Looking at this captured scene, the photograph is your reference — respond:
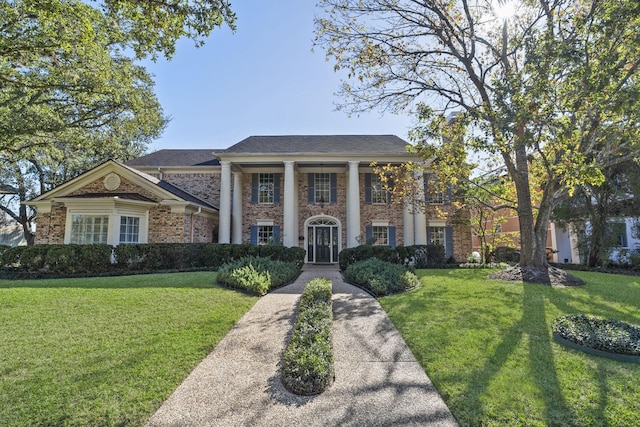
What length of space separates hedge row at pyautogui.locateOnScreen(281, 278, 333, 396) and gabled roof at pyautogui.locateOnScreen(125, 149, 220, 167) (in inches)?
573

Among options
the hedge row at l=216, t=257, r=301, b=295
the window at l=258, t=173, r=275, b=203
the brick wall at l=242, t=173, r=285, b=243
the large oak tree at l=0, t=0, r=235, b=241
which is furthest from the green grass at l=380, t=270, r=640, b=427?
the window at l=258, t=173, r=275, b=203

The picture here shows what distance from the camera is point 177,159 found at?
60.9 feet

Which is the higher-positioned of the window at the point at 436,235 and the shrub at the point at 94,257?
the window at the point at 436,235

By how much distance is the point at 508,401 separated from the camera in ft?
10.4

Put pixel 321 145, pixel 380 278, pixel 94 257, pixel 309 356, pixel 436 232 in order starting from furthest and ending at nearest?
pixel 436 232 → pixel 321 145 → pixel 94 257 → pixel 380 278 → pixel 309 356

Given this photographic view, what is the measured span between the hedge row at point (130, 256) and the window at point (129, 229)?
182 centimetres

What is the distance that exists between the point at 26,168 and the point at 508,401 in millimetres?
30984

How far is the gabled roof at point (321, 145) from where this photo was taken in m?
16.1

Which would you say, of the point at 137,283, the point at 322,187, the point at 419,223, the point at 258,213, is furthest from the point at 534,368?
the point at 258,213

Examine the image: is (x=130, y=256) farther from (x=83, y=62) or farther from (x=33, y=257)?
(x=83, y=62)

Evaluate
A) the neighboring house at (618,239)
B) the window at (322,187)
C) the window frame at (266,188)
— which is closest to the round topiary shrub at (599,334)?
the neighboring house at (618,239)

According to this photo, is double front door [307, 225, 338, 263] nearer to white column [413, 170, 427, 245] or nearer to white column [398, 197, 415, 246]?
white column [398, 197, 415, 246]

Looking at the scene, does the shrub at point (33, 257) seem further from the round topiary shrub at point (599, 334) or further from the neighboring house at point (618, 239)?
the neighboring house at point (618, 239)

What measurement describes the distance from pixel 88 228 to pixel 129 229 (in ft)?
5.12
